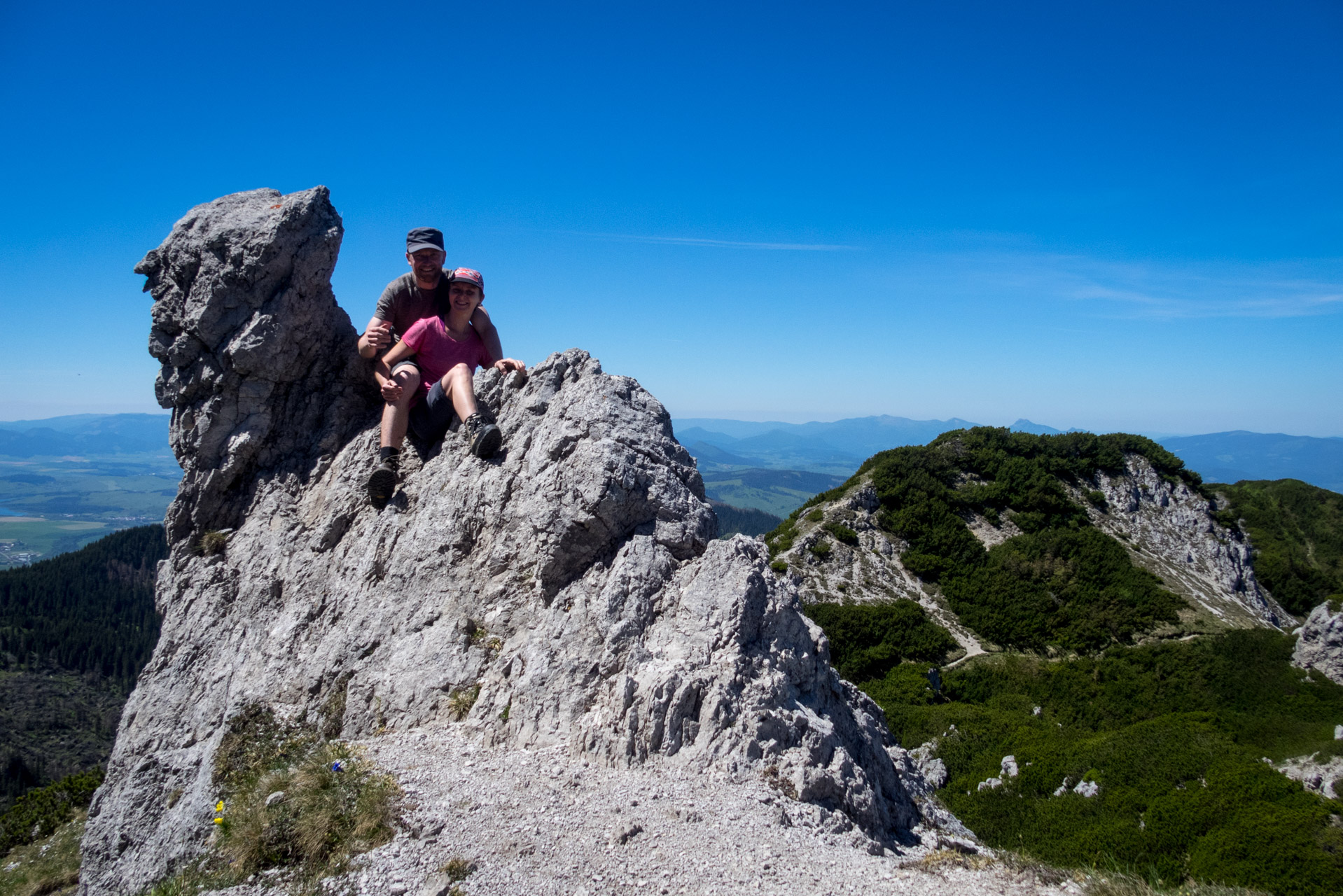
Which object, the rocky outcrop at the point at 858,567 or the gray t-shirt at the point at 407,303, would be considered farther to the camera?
the rocky outcrop at the point at 858,567

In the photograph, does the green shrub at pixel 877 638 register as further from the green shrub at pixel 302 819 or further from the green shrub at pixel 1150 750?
the green shrub at pixel 302 819

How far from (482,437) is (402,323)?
9.65ft

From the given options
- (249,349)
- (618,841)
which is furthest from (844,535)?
(618,841)

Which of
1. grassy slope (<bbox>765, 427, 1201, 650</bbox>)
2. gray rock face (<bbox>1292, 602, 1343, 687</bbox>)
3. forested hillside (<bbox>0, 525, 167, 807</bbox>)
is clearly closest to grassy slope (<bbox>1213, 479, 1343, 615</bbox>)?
grassy slope (<bbox>765, 427, 1201, 650</bbox>)

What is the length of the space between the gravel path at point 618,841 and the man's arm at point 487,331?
266 inches

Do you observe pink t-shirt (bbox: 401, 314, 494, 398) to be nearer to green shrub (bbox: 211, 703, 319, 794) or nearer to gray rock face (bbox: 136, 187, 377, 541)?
gray rock face (bbox: 136, 187, 377, 541)

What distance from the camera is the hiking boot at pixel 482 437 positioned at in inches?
388

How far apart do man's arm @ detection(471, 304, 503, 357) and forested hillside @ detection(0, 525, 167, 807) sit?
62851 mm

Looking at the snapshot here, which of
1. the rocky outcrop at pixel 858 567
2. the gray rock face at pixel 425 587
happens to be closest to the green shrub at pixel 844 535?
the rocky outcrop at pixel 858 567

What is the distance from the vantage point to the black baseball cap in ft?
34.9

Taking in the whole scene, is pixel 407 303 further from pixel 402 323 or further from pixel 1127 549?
pixel 1127 549

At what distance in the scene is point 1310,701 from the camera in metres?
23.9

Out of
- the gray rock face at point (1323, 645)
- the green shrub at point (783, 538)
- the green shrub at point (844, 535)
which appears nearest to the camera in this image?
the gray rock face at point (1323, 645)

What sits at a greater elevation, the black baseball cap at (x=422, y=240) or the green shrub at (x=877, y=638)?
the black baseball cap at (x=422, y=240)
